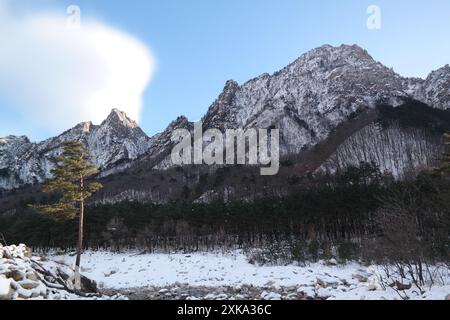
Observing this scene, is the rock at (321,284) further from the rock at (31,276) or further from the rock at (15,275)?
the rock at (15,275)

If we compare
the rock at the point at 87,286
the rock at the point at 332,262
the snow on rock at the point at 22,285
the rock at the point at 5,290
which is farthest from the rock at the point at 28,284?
the rock at the point at 332,262

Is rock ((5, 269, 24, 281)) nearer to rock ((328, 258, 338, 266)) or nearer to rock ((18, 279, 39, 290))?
rock ((18, 279, 39, 290))

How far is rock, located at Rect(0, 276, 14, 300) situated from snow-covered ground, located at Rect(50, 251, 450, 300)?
13.0 meters

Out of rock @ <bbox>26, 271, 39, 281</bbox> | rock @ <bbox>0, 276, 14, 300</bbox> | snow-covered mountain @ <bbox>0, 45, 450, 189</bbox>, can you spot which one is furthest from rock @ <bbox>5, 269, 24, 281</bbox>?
snow-covered mountain @ <bbox>0, 45, 450, 189</bbox>

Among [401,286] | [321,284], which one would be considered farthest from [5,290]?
[321,284]

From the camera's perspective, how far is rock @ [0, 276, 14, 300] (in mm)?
10648

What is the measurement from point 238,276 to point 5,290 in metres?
24.4

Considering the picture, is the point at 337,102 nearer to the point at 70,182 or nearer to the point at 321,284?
the point at 70,182

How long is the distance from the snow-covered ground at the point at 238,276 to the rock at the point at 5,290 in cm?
1303

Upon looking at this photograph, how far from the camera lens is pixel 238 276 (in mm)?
32812

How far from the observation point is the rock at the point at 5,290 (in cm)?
1065

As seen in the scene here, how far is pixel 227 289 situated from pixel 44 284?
50.2 feet
